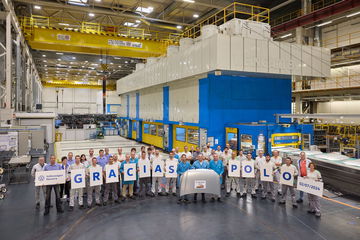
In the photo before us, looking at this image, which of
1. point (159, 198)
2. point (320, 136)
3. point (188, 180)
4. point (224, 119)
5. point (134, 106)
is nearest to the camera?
point (188, 180)

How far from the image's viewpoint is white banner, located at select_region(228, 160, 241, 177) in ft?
31.1

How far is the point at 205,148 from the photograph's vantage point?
11.0 m

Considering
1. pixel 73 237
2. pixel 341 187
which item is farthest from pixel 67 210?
pixel 341 187

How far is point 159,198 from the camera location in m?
9.39

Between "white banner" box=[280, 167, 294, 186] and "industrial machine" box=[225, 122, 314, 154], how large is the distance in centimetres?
355

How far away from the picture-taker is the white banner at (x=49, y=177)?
7.85 metres

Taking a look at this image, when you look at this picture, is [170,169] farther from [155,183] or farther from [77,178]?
[77,178]

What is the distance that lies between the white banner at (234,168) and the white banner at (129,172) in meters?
3.48

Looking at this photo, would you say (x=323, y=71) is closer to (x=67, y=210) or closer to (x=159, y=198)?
(x=159, y=198)

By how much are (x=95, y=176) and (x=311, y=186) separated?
6.74 m

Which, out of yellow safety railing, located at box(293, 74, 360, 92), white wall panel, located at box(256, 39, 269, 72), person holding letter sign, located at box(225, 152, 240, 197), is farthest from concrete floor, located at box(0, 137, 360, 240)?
yellow safety railing, located at box(293, 74, 360, 92)

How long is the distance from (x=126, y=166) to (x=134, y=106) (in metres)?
17.7

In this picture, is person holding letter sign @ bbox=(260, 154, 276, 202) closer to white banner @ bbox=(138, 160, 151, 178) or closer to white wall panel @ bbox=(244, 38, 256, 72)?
white banner @ bbox=(138, 160, 151, 178)

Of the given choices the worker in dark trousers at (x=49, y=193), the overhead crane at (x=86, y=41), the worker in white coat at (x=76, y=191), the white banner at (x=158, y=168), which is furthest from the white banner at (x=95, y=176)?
the overhead crane at (x=86, y=41)
